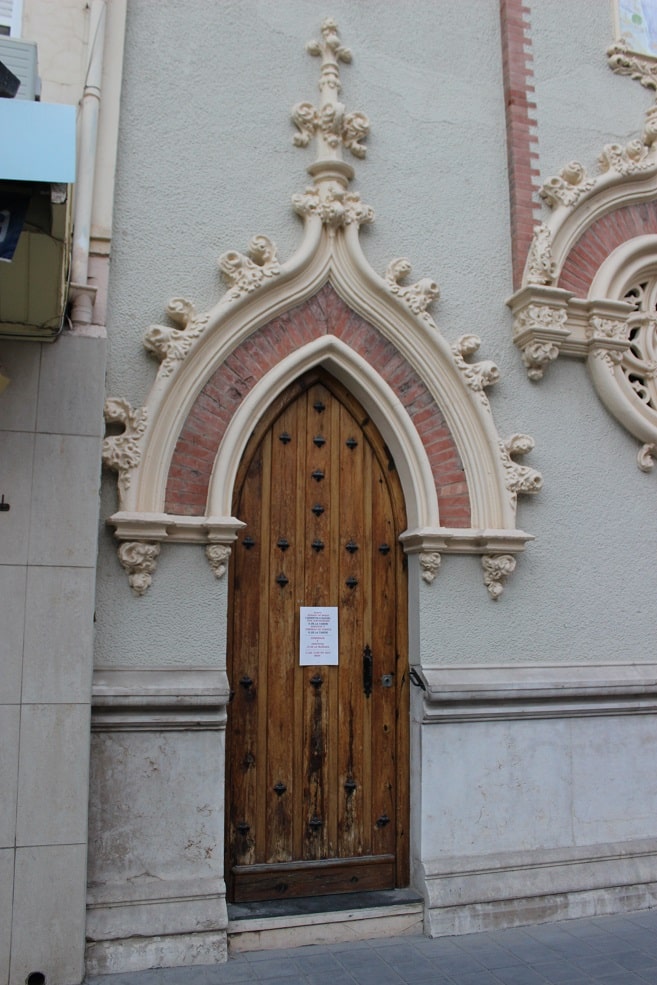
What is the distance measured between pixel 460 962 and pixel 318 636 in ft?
6.43

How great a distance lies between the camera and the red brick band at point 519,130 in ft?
20.7

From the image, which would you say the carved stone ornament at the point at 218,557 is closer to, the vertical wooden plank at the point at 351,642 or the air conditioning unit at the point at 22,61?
the vertical wooden plank at the point at 351,642

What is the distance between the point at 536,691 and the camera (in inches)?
225

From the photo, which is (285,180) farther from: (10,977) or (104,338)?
(10,977)

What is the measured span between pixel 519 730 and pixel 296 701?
56.2 inches

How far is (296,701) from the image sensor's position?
553 cm

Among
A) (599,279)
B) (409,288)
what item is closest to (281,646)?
(409,288)

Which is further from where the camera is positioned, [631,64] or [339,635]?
[631,64]

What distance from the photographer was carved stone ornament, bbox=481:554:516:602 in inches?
226

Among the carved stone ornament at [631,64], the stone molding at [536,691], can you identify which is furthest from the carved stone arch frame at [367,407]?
the carved stone ornament at [631,64]

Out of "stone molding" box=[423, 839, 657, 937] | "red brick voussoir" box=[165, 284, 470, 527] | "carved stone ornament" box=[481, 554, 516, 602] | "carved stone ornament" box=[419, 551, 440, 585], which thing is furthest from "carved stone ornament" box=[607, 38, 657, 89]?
"stone molding" box=[423, 839, 657, 937]

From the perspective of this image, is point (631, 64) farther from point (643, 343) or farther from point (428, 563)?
point (428, 563)

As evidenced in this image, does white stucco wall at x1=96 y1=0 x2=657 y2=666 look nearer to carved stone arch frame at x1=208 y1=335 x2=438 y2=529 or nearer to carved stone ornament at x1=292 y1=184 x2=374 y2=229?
carved stone ornament at x1=292 y1=184 x2=374 y2=229

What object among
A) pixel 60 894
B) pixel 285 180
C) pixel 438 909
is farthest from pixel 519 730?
pixel 285 180
